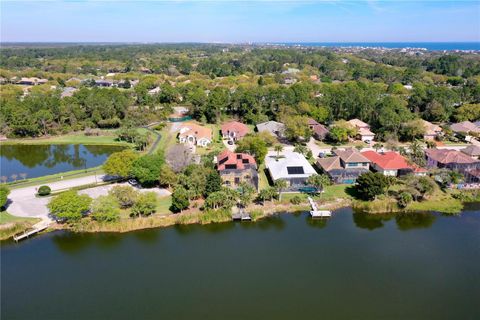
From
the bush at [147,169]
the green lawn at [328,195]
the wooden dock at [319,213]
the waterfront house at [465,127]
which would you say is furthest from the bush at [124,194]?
the waterfront house at [465,127]

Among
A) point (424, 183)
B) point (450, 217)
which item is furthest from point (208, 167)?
point (450, 217)

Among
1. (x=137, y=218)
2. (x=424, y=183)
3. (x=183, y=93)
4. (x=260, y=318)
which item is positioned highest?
(x=183, y=93)

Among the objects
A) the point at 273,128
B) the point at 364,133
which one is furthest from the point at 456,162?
the point at 273,128

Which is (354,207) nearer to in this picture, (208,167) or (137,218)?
(208,167)

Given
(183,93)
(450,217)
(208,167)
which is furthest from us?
(183,93)

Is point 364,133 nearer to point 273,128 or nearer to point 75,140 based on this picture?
point 273,128

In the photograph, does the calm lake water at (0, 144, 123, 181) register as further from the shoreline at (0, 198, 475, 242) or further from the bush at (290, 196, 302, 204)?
the bush at (290, 196, 302, 204)
